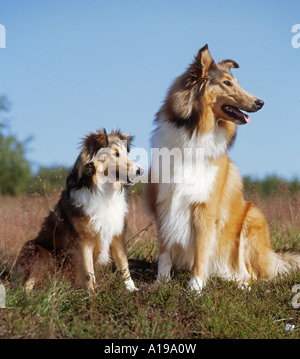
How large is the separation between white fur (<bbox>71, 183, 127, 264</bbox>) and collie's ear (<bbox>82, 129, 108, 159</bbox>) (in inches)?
15.4

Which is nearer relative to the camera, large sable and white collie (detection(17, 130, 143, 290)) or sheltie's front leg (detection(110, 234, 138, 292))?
large sable and white collie (detection(17, 130, 143, 290))

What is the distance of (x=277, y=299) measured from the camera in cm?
455

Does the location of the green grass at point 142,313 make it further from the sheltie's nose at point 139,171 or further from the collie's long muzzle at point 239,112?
the collie's long muzzle at point 239,112

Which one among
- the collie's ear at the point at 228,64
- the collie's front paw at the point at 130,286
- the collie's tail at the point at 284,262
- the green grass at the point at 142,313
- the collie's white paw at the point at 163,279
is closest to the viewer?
the green grass at the point at 142,313

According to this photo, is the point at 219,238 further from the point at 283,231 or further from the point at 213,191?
the point at 283,231

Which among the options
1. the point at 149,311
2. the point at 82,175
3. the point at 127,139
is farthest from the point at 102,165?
the point at 149,311

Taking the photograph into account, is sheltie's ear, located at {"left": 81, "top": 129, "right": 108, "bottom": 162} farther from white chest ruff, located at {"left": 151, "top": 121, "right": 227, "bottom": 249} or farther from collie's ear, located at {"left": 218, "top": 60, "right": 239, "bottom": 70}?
collie's ear, located at {"left": 218, "top": 60, "right": 239, "bottom": 70}

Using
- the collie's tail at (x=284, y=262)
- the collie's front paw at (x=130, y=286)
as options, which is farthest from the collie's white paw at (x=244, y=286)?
the collie's front paw at (x=130, y=286)

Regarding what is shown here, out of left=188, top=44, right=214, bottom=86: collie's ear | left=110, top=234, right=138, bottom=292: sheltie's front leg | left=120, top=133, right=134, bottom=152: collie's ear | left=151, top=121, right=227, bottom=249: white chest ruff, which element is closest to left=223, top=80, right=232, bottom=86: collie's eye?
left=188, top=44, right=214, bottom=86: collie's ear

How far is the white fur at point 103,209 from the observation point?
179 inches

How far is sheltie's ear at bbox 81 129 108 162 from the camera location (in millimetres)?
4531

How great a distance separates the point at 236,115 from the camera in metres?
4.62
